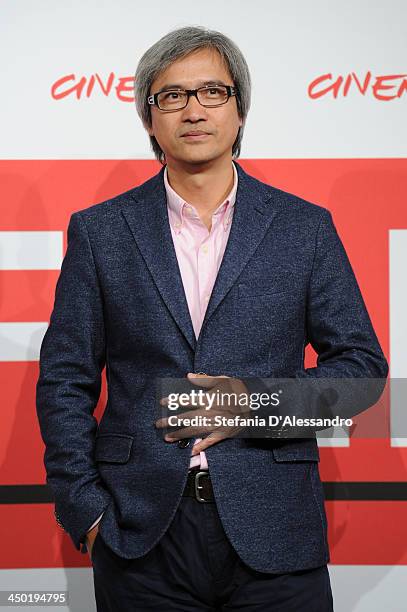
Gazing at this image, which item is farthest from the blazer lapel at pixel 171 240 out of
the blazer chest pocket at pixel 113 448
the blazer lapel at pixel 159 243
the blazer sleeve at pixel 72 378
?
the blazer chest pocket at pixel 113 448

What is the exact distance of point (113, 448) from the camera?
1709mm

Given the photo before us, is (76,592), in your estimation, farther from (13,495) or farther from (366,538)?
(366,538)

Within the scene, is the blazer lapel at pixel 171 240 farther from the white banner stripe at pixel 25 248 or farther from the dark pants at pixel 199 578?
the white banner stripe at pixel 25 248

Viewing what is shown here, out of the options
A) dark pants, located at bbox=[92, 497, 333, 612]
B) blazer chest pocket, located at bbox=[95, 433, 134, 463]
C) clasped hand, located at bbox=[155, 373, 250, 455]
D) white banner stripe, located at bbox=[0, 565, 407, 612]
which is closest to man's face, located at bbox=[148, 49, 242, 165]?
clasped hand, located at bbox=[155, 373, 250, 455]

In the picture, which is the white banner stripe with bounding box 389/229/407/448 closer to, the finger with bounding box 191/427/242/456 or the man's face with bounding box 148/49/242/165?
the man's face with bounding box 148/49/242/165

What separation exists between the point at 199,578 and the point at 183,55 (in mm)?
1066

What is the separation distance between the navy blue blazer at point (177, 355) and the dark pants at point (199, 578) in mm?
31

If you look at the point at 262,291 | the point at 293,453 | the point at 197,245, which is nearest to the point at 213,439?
the point at 293,453

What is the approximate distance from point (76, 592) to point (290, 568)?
104 cm

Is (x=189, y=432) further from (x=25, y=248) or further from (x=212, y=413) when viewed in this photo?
(x=25, y=248)

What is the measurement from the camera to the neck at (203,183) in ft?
5.95

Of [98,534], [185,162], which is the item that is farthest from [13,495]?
[185,162]

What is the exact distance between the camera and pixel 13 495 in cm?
245

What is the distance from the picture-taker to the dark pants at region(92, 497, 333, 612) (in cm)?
161
